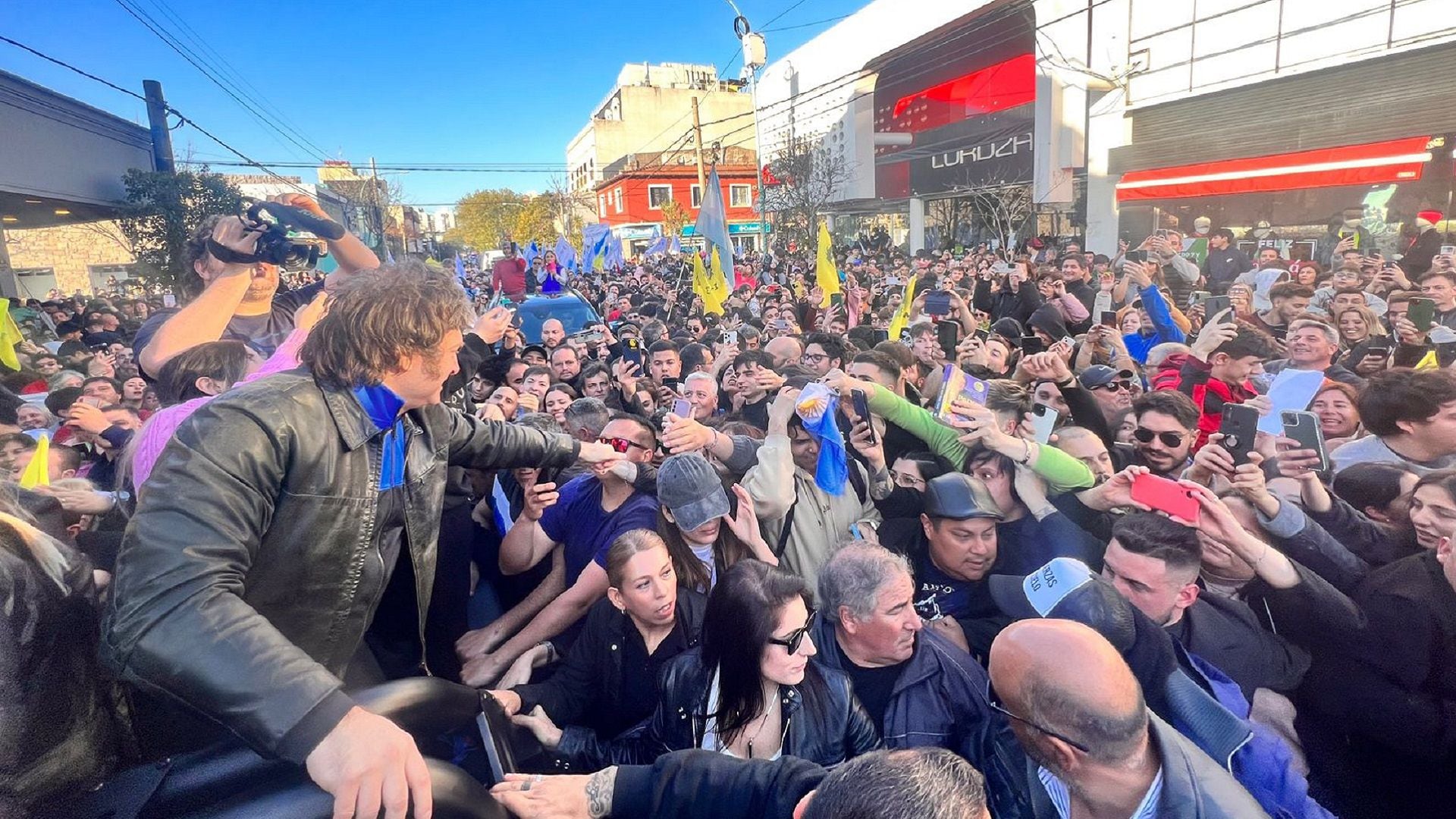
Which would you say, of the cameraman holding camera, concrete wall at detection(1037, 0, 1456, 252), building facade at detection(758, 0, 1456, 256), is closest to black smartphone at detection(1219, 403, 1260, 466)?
the cameraman holding camera

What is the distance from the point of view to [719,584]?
8.17ft

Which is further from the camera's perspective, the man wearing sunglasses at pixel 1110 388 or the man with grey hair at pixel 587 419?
the man wearing sunglasses at pixel 1110 388

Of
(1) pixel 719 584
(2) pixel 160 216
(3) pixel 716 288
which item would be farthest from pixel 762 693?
(2) pixel 160 216

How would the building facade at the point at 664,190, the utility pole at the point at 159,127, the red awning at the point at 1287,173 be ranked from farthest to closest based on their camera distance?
the building facade at the point at 664,190 < the utility pole at the point at 159,127 < the red awning at the point at 1287,173

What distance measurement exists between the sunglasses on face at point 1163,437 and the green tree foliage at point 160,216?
19.1 m

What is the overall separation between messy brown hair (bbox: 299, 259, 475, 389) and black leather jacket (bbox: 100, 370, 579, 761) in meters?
0.06

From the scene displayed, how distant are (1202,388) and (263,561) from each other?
503 centimetres

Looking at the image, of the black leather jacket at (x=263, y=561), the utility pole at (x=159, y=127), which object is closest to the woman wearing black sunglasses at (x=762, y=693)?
the black leather jacket at (x=263, y=561)

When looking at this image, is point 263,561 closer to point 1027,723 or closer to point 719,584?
point 719,584

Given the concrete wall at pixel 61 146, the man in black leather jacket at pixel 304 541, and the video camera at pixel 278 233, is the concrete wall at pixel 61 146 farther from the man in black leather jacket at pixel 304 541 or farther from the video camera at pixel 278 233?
the man in black leather jacket at pixel 304 541

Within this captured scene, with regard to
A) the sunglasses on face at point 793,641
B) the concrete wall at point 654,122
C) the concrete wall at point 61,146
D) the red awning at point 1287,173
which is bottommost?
the sunglasses on face at point 793,641

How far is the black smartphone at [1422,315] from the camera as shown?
17.9 feet

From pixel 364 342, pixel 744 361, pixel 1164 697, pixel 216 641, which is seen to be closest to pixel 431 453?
pixel 364 342

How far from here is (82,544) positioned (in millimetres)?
2830
